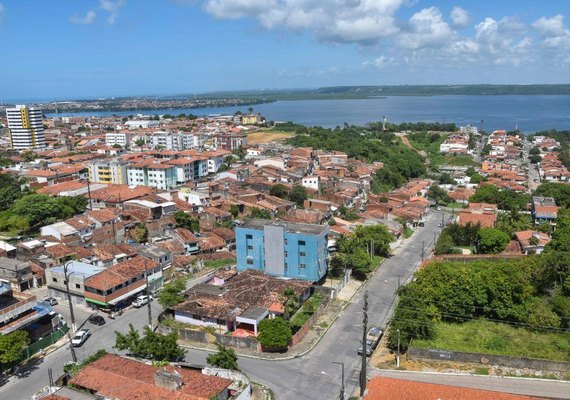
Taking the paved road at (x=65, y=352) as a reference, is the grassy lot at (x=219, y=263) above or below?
below

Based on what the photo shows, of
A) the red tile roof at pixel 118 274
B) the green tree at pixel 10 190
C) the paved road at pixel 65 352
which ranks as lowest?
the paved road at pixel 65 352

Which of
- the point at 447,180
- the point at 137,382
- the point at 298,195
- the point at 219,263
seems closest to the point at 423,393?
the point at 137,382

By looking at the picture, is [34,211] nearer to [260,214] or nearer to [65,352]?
[260,214]

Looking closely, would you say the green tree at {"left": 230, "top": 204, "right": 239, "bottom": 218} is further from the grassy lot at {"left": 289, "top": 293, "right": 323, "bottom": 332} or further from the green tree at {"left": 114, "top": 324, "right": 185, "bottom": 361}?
the green tree at {"left": 114, "top": 324, "right": 185, "bottom": 361}

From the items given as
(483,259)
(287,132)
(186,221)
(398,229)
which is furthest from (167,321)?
(287,132)

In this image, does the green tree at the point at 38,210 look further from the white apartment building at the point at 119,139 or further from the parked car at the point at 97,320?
the white apartment building at the point at 119,139

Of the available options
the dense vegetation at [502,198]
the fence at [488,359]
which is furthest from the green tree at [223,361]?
the dense vegetation at [502,198]

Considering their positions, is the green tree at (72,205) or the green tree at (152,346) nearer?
the green tree at (152,346)
